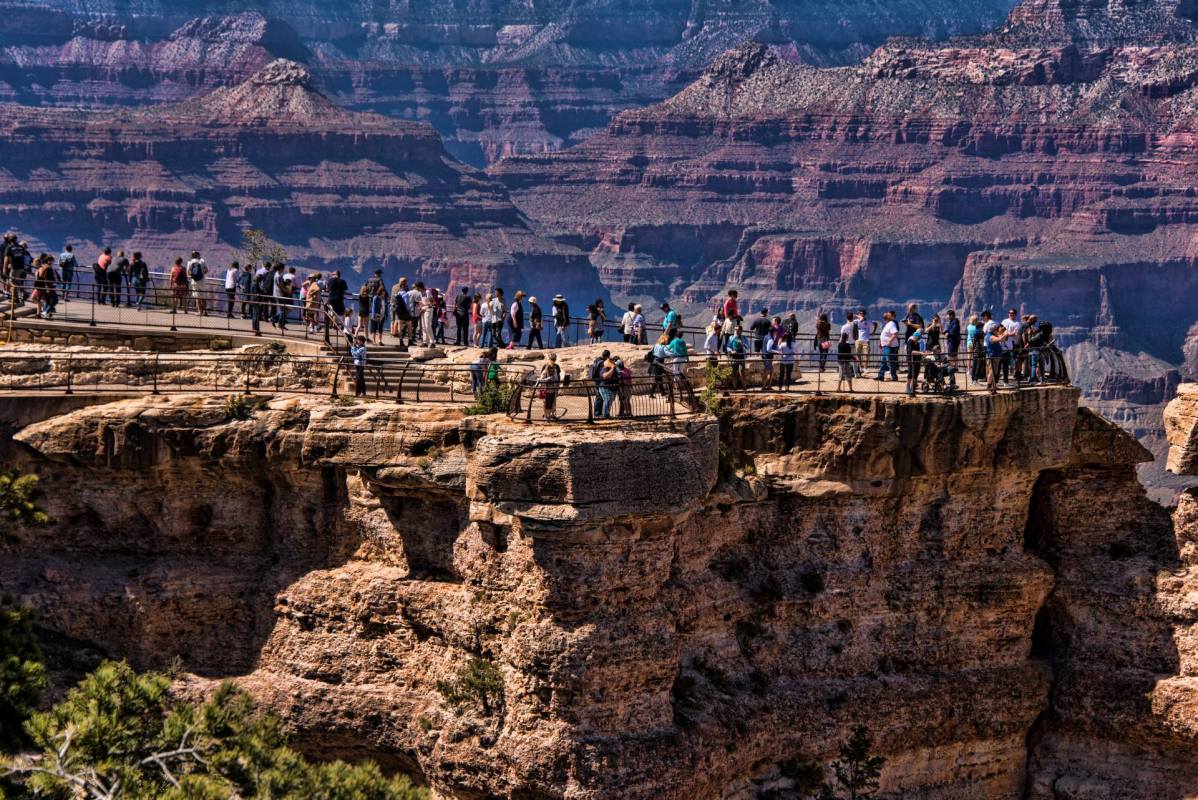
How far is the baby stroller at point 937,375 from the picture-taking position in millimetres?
61719

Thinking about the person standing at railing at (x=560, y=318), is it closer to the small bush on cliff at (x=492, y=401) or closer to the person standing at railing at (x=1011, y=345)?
the small bush on cliff at (x=492, y=401)

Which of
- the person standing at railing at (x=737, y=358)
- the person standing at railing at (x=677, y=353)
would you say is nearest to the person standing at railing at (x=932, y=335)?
the person standing at railing at (x=737, y=358)

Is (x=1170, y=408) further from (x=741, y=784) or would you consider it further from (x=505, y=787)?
(x=505, y=787)

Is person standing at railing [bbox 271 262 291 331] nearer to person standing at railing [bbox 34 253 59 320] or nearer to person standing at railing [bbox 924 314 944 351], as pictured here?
person standing at railing [bbox 34 253 59 320]

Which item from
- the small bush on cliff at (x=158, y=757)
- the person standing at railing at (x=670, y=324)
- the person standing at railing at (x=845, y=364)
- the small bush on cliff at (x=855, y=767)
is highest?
the person standing at railing at (x=670, y=324)

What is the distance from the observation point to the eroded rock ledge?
5584 cm

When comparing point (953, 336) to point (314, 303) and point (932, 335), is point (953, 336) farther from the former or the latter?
point (314, 303)

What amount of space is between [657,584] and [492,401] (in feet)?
16.5

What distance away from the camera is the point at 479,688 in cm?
5678

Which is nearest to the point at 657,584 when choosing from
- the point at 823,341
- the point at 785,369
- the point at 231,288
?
the point at 785,369

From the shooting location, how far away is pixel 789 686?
6078 centimetres

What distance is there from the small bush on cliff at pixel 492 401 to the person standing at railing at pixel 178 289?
11.6 meters

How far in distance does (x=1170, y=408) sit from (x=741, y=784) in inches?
548

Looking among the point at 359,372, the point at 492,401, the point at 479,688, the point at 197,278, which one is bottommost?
the point at 479,688
